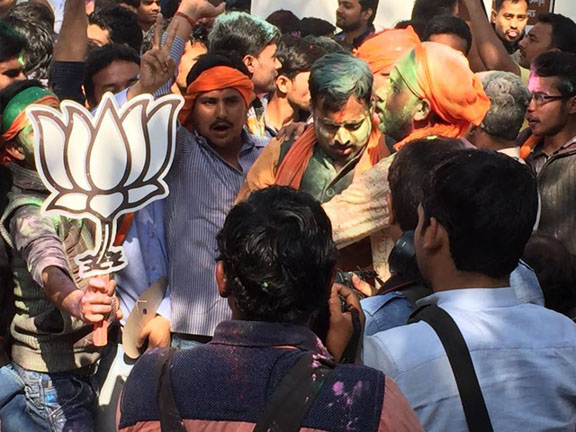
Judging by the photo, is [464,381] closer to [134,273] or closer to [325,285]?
[325,285]

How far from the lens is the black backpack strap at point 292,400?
2.02 meters

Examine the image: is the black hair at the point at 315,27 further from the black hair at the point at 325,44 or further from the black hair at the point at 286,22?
the black hair at the point at 325,44

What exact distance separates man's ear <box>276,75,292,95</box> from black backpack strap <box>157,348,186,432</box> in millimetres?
4120

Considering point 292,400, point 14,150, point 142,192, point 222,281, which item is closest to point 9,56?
point 14,150

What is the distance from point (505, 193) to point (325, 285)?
0.52 metres

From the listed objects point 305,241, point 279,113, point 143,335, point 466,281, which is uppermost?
point 305,241

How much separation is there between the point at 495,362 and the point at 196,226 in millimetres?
2180

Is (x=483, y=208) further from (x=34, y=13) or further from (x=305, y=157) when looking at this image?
(x=34, y=13)

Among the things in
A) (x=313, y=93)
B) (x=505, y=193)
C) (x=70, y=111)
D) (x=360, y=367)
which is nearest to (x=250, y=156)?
(x=313, y=93)

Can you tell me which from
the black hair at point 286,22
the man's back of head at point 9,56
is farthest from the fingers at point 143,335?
the black hair at point 286,22

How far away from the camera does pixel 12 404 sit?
4016mm

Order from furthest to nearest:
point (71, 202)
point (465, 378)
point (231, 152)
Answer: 1. point (231, 152)
2. point (71, 202)
3. point (465, 378)

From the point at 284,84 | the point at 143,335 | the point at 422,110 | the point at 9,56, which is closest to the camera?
the point at 422,110

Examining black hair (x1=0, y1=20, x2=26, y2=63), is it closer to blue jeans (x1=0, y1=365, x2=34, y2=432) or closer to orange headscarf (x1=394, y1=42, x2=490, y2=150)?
blue jeans (x1=0, y1=365, x2=34, y2=432)
